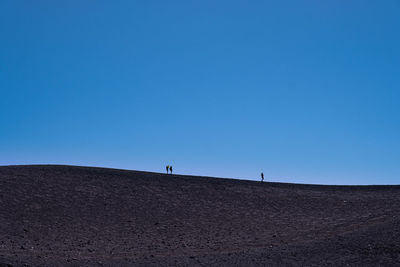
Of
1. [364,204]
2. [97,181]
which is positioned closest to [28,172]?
[97,181]

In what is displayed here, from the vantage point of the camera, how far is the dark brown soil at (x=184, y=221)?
581 inches

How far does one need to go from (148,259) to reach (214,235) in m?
6.98

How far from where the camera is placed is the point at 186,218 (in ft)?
83.3

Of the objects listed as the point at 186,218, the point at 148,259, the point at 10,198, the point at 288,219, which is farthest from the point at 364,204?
the point at 10,198

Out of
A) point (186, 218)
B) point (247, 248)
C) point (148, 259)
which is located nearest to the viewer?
point (148, 259)

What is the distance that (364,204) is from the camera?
98.1ft

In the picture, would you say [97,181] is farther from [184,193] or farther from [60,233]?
[60,233]

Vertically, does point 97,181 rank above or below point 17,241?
above

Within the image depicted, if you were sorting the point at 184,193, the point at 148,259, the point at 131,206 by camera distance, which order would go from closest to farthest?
the point at 148,259 < the point at 131,206 < the point at 184,193

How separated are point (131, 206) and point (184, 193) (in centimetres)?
642

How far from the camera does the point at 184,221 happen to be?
24609mm

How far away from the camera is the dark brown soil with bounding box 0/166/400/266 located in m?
14.8

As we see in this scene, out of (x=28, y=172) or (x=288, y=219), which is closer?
(x=288, y=219)

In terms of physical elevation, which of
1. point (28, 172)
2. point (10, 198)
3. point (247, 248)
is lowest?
point (247, 248)
